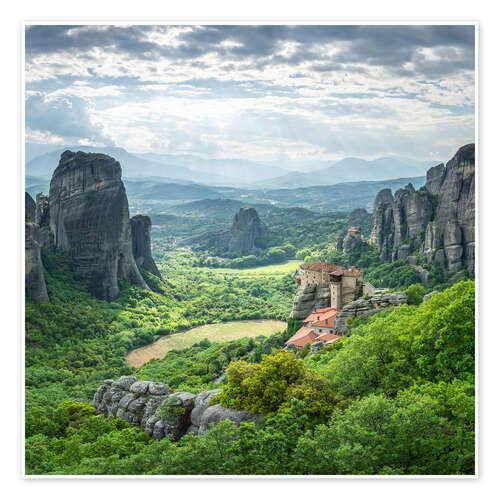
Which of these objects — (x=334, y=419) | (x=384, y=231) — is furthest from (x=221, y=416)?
(x=384, y=231)

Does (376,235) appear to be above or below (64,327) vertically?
above

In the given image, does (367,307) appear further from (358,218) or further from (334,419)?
(358,218)

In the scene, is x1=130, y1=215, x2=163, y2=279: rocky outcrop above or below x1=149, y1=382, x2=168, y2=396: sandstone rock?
above

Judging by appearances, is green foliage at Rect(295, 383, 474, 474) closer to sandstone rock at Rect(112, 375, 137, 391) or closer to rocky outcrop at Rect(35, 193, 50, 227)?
sandstone rock at Rect(112, 375, 137, 391)

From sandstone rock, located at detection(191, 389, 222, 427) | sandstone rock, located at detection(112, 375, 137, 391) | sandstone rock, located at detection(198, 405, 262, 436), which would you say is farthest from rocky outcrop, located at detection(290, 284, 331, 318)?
sandstone rock, located at detection(198, 405, 262, 436)

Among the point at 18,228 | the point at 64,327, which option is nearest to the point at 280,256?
the point at 64,327

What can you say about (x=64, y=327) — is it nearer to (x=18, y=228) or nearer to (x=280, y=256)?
(x=18, y=228)

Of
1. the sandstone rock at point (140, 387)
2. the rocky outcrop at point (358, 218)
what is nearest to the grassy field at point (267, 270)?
the rocky outcrop at point (358, 218)
